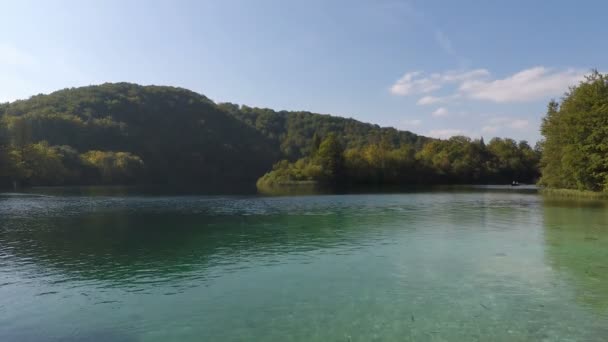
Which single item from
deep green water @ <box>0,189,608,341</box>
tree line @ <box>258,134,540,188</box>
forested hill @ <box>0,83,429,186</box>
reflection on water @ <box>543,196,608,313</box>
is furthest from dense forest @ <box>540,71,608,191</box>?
forested hill @ <box>0,83,429,186</box>

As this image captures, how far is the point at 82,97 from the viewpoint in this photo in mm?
183250

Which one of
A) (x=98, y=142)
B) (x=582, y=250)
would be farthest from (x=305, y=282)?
(x=98, y=142)

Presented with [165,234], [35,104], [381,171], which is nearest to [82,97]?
[35,104]

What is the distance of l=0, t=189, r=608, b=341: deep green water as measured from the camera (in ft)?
42.5

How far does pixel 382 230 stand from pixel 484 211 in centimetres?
1894

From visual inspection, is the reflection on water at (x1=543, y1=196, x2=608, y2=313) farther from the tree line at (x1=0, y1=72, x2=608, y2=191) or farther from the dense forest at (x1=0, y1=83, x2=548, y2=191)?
the dense forest at (x1=0, y1=83, x2=548, y2=191)

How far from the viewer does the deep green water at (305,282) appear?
13.0 meters

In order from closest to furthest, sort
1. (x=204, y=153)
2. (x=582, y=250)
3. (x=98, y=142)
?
(x=582, y=250) < (x=98, y=142) < (x=204, y=153)

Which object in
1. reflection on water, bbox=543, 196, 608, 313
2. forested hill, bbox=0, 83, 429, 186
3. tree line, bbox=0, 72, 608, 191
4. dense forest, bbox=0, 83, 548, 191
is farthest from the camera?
dense forest, bbox=0, 83, 548, 191

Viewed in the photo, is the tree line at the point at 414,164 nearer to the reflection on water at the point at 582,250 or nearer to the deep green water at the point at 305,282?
the reflection on water at the point at 582,250

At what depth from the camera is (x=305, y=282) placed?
18297 millimetres

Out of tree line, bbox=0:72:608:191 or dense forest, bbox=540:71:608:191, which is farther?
tree line, bbox=0:72:608:191

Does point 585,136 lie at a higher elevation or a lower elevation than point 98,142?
lower

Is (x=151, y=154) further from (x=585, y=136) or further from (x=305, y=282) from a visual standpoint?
(x=305, y=282)
